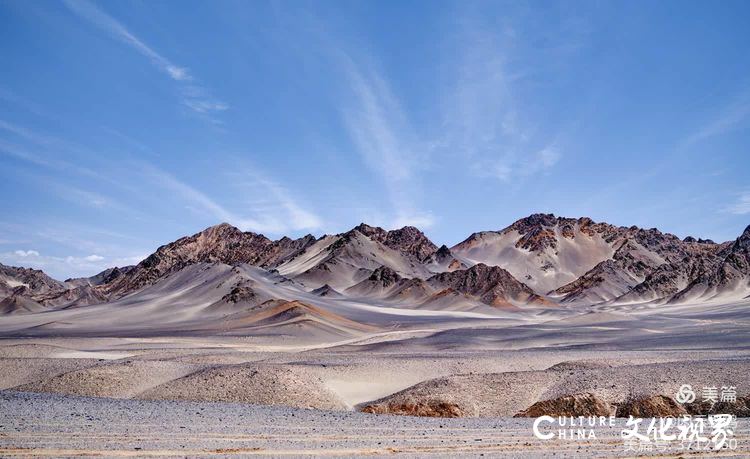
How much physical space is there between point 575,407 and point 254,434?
8.68 meters

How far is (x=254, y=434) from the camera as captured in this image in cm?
1317

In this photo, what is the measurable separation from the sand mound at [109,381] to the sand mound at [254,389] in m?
1.98

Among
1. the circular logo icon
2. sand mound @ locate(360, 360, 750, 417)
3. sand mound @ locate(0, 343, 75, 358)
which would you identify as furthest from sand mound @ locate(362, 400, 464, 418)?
sand mound @ locate(0, 343, 75, 358)

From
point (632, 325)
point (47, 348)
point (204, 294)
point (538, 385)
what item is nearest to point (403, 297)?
point (204, 294)

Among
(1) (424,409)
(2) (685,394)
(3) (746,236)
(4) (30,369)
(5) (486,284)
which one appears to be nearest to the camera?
(1) (424,409)

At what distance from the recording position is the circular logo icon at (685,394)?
1855 cm

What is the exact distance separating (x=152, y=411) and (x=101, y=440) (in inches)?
149

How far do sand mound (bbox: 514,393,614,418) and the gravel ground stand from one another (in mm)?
2149

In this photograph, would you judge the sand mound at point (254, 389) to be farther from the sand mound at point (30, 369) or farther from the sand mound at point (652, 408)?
the sand mound at point (30, 369)

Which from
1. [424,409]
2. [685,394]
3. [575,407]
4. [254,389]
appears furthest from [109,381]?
[685,394]

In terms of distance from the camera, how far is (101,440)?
11961mm

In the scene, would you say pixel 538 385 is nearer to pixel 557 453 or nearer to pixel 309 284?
pixel 557 453

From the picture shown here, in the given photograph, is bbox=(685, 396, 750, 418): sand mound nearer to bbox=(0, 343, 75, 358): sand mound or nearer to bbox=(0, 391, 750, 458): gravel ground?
bbox=(0, 391, 750, 458): gravel ground

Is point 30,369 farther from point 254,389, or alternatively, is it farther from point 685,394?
point 685,394
